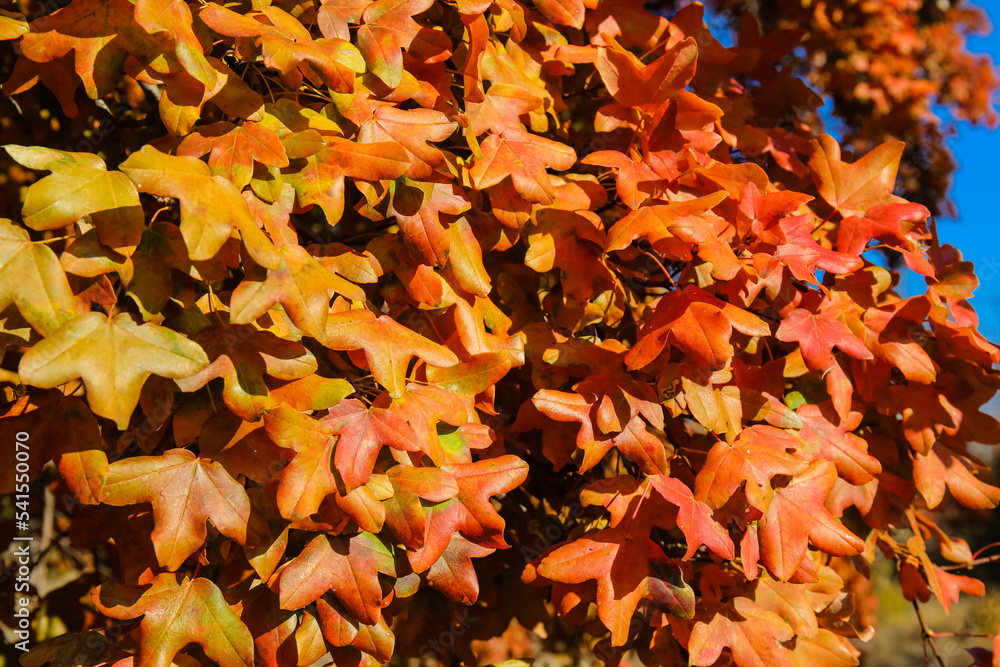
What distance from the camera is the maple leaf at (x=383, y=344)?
3.78 ft

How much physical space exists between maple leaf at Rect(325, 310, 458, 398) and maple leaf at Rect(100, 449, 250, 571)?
0.33m

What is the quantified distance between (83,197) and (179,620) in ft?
2.52

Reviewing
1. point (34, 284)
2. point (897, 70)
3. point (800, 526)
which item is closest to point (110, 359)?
point (34, 284)

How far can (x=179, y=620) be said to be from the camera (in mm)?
1232

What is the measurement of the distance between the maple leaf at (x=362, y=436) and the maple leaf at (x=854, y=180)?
1.23 m

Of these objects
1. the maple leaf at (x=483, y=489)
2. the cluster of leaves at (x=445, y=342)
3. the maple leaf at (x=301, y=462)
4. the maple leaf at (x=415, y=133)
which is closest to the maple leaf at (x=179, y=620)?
the cluster of leaves at (x=445, y=342)

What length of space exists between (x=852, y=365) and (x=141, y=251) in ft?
5.08

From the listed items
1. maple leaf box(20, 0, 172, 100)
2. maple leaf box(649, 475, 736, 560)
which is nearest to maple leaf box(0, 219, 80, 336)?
maple leaf box(20, 0, 172, 100)

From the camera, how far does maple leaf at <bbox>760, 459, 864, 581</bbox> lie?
1370 millimetres

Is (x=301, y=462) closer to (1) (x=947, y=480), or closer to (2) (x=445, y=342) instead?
(2) (x=445, y=342)

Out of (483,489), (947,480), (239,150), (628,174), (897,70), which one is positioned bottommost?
(483,489)

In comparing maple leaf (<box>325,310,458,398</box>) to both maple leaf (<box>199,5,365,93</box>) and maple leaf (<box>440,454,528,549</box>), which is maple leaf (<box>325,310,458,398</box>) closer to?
maple leaf (<box>440,454,528,549</box>)

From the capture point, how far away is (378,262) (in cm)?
131

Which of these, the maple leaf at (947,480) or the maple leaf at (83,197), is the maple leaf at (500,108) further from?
the maple leaf at (947,480)
